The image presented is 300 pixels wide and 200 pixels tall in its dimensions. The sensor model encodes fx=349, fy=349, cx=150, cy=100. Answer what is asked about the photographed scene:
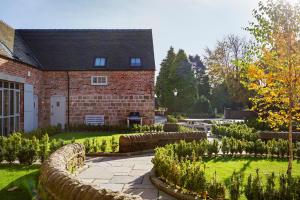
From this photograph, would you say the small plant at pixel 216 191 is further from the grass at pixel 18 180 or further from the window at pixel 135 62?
the window at pixel 135 62

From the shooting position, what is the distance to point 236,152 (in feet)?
43.2

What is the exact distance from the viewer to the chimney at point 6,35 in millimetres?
19962

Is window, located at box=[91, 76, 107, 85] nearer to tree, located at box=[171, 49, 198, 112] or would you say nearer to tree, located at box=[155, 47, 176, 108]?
tree, located at box=[155, 47, 176, 108]

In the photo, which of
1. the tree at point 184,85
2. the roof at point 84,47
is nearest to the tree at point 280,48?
the roof at point 84,47

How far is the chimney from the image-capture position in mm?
19962

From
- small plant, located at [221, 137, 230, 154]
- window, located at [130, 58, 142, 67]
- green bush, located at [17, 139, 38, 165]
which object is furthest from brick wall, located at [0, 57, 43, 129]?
small plant, located at [221, 137, 230, 154]

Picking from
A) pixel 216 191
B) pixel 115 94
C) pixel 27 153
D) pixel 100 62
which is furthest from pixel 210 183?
pixel 100 62

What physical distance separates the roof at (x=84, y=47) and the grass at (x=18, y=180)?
47.6 ft

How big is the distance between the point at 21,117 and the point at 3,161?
8815mm

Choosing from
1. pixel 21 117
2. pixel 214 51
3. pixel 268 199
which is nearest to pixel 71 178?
pixel 268 199

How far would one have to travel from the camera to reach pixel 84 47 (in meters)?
26.0

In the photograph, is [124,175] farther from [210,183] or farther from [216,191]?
[216,191]

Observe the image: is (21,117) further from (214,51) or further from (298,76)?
(214,51)

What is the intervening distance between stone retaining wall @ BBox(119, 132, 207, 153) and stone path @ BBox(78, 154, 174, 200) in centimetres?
78
